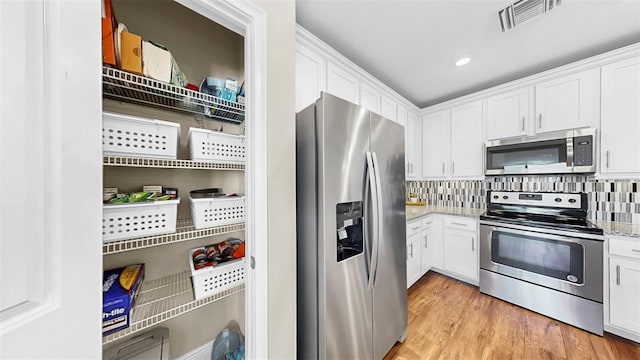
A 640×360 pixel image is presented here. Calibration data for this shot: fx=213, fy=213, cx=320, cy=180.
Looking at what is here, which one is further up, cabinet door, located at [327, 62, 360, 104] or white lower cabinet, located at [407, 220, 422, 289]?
cabinet door, located at [327, 62, 360, 104]

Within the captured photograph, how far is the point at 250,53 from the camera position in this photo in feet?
3.14

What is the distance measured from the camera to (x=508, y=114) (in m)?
2.49

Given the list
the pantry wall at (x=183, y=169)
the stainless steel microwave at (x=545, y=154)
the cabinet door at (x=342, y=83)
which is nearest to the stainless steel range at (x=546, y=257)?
the stainless steel microwave at (x=545, y=154)

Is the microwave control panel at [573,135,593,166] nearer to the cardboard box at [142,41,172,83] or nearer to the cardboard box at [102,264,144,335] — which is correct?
the cardboard box at [142,41,172,83]

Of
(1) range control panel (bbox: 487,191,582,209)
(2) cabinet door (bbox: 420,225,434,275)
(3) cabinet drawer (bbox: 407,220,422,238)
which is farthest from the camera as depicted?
(2) cabinet door (bbox: 420,225,434,275)

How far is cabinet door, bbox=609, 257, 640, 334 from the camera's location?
5.35ft

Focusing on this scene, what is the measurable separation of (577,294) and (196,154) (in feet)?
10.2

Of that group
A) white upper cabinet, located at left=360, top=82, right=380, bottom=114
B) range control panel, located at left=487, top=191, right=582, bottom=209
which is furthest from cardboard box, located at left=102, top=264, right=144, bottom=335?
range control panel, located at left=487, top=191, right=582, bottom=209

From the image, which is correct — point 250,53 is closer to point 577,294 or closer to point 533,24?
point 533,24

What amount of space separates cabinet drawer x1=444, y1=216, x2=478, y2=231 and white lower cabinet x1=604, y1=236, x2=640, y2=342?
3.14 ft

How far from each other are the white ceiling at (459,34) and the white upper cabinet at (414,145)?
0.77 metres

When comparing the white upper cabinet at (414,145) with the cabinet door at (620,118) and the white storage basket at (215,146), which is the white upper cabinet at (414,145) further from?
the white storage basket at (215,146)

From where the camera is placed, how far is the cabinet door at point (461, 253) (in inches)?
99.0

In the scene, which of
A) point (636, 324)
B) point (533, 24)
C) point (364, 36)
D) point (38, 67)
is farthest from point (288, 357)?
point (533, 24)
